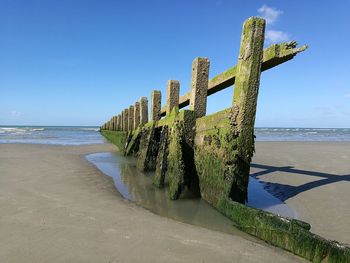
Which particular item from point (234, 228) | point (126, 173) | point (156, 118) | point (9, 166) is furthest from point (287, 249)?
point (9, 166)

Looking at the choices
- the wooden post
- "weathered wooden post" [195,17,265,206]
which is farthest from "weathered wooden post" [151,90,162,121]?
the wooden post

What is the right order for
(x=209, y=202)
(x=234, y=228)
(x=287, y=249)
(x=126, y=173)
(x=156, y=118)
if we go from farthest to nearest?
(x=156, y=118), (x=126, y=173), (x=209, y=202), (x=234, y=228), (x=287, y=249)

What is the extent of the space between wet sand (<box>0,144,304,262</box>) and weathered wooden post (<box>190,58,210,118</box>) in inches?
79.0

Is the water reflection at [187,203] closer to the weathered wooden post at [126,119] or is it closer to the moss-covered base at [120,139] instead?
the moss-covered base at [120,139]

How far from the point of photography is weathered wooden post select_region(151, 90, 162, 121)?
9.34m

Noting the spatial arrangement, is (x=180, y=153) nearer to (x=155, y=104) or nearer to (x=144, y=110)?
(x=155, y=104)

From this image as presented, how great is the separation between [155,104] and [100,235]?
6.37 metres

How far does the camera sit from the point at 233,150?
13.9ft

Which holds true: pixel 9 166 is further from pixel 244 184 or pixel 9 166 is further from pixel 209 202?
pixel 244 184

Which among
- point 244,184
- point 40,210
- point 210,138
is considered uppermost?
point 210,138

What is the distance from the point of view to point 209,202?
191 inches

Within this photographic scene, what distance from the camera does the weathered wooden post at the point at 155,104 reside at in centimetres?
934

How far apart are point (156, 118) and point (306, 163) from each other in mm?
4792

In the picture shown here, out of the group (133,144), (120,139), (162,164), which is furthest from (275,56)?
(120,139)
